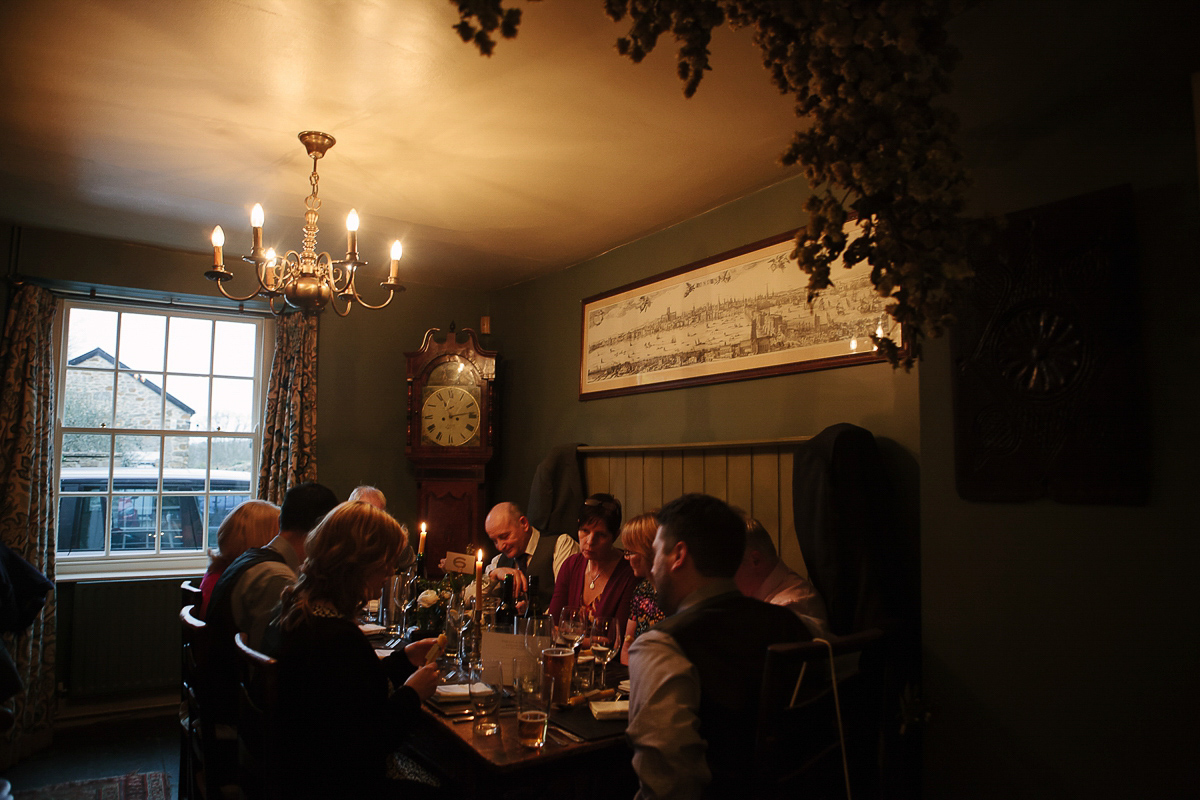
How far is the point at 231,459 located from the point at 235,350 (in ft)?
2.41

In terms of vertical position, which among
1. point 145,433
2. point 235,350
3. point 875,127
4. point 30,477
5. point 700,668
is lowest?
point 700,668

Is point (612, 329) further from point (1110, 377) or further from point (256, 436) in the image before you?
point (1110, 377)

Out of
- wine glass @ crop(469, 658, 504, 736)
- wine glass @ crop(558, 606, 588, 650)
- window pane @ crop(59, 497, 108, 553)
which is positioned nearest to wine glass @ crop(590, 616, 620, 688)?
wine glass @ crop(558, 606, 588, 650)

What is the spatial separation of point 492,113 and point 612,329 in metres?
1.82

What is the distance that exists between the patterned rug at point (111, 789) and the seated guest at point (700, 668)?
283 centimetres

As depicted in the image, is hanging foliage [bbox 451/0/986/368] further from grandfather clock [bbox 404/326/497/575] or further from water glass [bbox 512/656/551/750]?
grandfather clock [bbox 404/326/497/575]

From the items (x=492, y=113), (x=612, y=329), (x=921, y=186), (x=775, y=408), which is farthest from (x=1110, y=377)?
(x=612, y=329)

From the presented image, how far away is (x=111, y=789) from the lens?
334cm

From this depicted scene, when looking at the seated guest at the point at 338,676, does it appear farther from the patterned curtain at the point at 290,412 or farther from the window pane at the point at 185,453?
the window pane at the point at 185,453

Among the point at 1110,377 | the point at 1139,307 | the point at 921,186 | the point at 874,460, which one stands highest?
the point at 921,186

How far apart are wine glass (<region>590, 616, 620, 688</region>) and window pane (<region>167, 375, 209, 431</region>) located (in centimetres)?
360

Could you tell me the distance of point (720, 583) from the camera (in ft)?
5.76

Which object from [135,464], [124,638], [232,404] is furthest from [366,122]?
[124,638]

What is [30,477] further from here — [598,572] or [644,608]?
[644,608]
